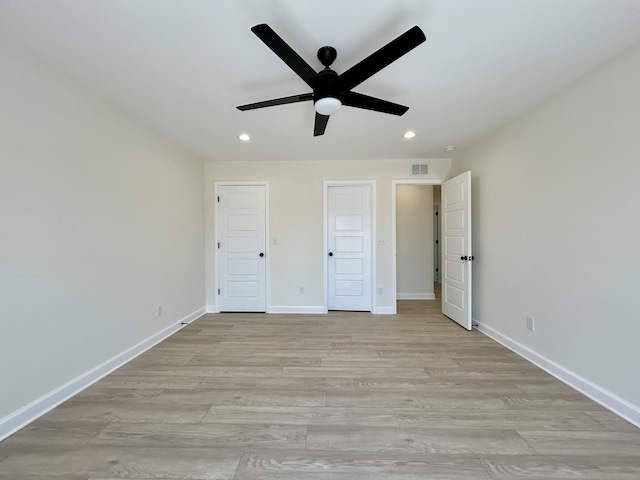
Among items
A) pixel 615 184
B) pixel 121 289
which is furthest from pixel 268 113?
pixel 615 184

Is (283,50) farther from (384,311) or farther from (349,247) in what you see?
(384,311)

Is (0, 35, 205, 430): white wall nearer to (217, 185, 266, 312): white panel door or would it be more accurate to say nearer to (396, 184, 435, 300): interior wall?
(217, 185, 266, 312): white panel door

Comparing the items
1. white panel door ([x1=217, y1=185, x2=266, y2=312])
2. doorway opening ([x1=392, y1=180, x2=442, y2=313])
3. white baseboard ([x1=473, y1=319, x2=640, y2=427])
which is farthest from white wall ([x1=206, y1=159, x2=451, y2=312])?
white baseboard ([x1=473, y1=319, x2=640, y2=427])

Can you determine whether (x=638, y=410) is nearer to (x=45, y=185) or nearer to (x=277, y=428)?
(x=277, y=428)

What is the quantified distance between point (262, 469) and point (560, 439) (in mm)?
1701

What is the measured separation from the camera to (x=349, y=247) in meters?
4.07

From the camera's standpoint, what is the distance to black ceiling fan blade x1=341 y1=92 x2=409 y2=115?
5.51 ft

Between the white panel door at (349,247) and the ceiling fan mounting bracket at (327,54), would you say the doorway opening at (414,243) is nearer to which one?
the white panel door at (349,247)

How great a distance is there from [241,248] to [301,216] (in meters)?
1.09

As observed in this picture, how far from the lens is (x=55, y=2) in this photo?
1.30m

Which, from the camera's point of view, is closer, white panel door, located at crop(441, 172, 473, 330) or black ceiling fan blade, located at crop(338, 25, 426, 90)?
black ceiling fan blade, located at crop(338, 25, 426, 90)

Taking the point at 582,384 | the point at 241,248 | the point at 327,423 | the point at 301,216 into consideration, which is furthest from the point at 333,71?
the point at 241,248

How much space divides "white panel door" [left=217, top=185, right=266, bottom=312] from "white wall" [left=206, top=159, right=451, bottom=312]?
0.14 m

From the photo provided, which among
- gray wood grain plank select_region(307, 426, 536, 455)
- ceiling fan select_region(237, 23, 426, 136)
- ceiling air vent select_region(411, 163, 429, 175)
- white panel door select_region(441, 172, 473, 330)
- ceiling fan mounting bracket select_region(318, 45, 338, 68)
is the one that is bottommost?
gray wood grain plank select_region(307, 426, 536, 455)
